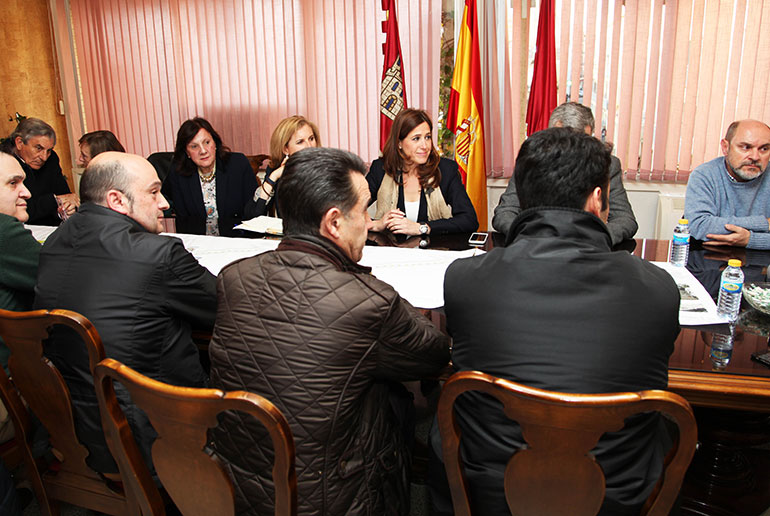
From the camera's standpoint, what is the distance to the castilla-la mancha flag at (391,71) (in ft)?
12.7

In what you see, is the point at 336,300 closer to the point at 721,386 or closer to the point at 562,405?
the point at 562,405

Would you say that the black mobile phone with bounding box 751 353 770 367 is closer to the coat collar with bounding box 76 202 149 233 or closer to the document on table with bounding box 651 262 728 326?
the document on table with bounding box 651 262 728 326

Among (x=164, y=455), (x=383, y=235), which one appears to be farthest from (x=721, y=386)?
(x=383, y=235)

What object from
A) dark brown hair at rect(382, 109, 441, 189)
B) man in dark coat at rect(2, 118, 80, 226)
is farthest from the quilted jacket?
man in dark coat at rect(2, 118, 80, 226)

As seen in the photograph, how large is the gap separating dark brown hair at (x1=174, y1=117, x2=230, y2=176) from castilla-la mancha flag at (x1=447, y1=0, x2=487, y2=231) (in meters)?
1.55

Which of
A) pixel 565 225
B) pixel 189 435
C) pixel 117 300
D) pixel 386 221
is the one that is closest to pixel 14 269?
pixel 117 300

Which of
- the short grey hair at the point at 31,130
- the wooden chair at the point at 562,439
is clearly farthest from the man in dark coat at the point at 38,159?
the wooden chair at the point at 562,439

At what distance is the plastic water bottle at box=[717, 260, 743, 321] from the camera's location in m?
1.47

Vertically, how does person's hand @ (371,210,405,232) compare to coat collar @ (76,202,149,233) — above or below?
below

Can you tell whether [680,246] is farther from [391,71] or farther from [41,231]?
[41,231]

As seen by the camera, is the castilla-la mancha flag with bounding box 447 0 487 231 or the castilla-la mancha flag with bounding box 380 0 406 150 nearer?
the castilla-la mancha flag with bounding box 447 0 487 231

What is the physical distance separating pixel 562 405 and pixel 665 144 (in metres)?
3.44

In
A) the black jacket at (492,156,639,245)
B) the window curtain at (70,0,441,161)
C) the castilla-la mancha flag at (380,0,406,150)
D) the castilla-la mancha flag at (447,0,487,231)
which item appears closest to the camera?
the black jacket at (492,156,639,245)

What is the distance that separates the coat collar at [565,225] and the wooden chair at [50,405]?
968 millimetres
